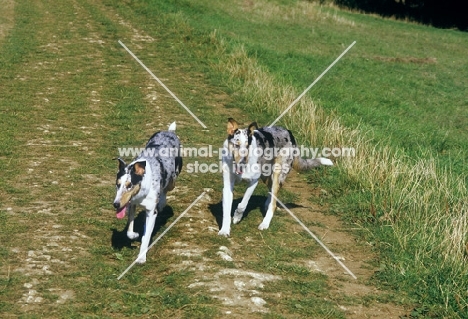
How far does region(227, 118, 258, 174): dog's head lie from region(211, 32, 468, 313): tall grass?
2806 mm

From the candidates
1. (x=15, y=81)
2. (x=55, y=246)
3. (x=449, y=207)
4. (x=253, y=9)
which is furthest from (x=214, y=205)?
(x=253, y=9)

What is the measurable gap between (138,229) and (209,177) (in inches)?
129

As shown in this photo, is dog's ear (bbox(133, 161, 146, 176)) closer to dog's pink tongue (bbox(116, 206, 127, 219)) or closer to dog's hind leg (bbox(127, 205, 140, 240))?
dog's pink tongue (bbox(116, 206, 127, 219))

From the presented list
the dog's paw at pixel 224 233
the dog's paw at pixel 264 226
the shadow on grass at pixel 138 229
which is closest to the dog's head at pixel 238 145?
the dog's paw at pixel 224 233

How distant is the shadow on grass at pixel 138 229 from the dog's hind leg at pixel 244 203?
3.87 feet

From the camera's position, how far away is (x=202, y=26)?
28891 millimetres

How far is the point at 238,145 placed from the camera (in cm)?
1010

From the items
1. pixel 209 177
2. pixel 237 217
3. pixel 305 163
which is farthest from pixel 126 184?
pixel 209 177

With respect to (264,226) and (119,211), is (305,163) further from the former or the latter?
(119,211)

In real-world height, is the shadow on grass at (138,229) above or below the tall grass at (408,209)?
below

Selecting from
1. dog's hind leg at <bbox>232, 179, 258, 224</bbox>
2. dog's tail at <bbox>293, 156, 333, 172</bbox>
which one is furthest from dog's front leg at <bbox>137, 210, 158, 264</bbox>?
dog's tail at <bbox>293, 156, 333, 172</bbox>

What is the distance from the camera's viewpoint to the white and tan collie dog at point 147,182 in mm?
8969

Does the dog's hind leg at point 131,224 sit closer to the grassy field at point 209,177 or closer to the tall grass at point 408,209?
the grassy field at point 209,177

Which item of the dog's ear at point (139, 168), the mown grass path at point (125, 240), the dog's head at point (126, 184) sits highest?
the dog's ear at point (139, 168)
